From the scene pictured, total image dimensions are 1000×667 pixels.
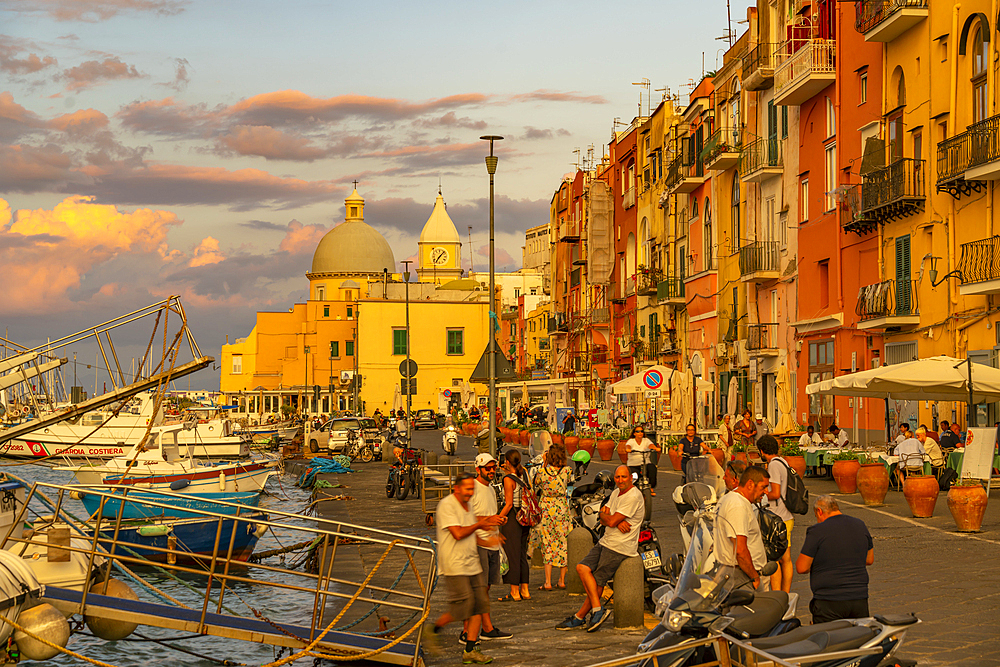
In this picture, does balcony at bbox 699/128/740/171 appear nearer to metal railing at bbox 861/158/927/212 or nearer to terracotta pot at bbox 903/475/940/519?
metal railing at bbox 861/158/927/212

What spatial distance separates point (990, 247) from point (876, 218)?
5.66m

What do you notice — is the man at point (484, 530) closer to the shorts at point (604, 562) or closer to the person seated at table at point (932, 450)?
the shorts at point (604, 562)

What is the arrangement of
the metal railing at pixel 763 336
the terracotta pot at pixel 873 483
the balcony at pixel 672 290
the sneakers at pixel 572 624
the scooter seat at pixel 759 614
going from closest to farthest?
1. the scooter seat at pixel 759 614
2. the sneakers at pixel 572 624
3. the terracotta pot at pixel 873 483
4. the metal railing at pixel 763 336
5. the balcony at pixel 672 290

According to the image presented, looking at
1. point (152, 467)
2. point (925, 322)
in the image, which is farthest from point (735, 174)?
point (152, 467)

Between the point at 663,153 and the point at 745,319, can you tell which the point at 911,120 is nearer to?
the point at 745,319

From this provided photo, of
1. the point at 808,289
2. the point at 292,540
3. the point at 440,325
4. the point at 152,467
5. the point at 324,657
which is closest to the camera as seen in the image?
the point at 324,657

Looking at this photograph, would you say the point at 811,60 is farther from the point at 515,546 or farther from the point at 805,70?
the point at 515,546

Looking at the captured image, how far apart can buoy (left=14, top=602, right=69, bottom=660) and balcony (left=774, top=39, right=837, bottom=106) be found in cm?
2787

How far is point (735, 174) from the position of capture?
4341 centimetres

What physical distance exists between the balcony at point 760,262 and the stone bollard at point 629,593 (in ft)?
94.3

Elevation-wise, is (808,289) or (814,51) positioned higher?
(814,51)

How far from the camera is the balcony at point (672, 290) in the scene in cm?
5000

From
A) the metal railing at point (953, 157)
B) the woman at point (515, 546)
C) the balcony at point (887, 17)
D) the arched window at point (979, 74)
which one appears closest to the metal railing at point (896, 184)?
the metal railing at point (953, 157)

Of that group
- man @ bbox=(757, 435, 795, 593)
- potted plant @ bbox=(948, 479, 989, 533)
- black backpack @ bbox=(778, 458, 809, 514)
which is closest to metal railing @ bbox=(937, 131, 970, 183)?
potted plant @ bbox=(948, 479, 989, 533)
